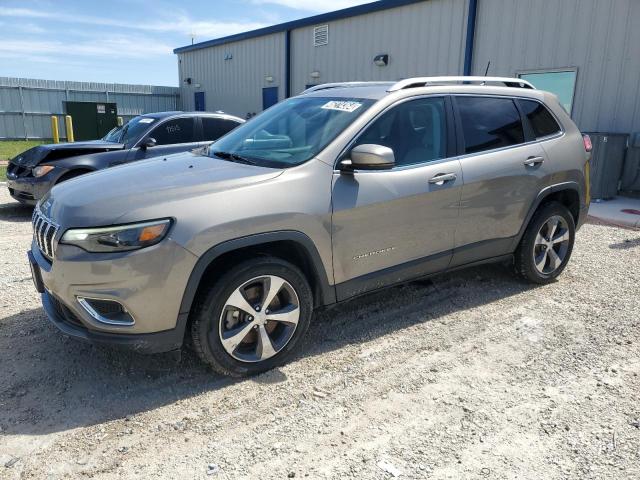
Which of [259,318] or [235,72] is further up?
[235,72]

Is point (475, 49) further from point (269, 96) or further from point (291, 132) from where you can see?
point (291, 132)

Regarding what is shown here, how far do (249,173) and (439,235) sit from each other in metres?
1.53

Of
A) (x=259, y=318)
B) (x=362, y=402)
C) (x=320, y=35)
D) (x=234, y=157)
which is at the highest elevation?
(x=320, y=35)

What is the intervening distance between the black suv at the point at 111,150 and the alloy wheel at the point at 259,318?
4.90 m

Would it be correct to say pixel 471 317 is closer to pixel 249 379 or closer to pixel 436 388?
Answer: pixel 436 388

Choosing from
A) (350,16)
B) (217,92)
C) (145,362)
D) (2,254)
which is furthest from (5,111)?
(145,362)

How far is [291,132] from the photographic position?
3771 millimetres

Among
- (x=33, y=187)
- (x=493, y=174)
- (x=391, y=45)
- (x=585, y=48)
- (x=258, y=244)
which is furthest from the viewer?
(x=391, y=45)

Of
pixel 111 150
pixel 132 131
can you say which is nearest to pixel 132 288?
pixel 111 150

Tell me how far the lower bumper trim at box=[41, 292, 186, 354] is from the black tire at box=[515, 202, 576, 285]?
123 inches

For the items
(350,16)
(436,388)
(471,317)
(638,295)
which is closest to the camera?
(436,388)

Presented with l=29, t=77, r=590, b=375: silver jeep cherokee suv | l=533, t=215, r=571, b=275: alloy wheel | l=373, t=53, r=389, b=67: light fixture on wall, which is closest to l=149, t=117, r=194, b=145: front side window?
l=29, t=77, r=590, b=375: silver jeep cherokee suv

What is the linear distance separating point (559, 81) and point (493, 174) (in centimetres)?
800

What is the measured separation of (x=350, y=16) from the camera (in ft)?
50.9
